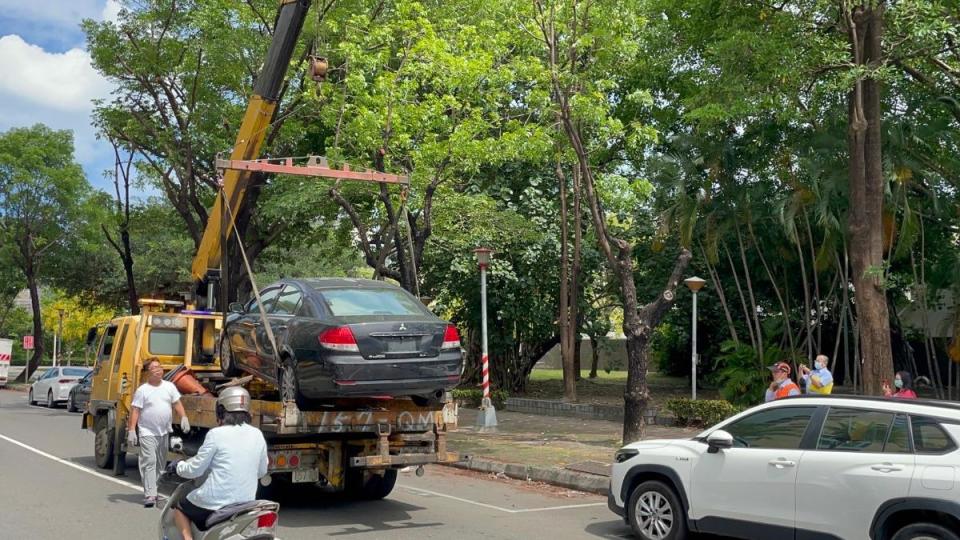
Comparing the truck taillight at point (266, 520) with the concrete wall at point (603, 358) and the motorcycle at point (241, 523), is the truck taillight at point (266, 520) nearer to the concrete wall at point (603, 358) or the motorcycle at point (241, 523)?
the motorcycle at point (241, 523)

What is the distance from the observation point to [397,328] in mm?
9398

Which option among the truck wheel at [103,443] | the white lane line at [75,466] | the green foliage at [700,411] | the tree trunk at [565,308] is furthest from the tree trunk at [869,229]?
the truck wheel at [103,443]

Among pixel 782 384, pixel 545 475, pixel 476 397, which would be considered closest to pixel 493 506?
pixel 545 475

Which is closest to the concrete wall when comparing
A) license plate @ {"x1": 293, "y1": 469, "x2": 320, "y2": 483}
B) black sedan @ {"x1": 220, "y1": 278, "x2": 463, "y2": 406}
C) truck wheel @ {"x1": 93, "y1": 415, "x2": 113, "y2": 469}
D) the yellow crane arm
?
the yellow crane arm

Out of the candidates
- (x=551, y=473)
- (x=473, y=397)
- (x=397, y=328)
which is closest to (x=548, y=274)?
(x=473, y=397)

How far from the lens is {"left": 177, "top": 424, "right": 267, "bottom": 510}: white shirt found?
5660 millimetres

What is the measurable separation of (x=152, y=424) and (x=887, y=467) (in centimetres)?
754

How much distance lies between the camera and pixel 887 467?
23.0ft

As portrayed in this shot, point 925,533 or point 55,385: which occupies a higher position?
point 55,385

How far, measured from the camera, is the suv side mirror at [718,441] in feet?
26.5

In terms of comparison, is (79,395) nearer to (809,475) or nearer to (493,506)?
(493,506)

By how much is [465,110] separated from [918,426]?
1219 centimetres

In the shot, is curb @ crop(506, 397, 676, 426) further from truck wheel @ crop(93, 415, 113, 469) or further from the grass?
truck wheel @ crop(93, 415, 113, 469)

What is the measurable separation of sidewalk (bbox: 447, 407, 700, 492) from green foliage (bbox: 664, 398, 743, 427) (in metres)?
0.26
